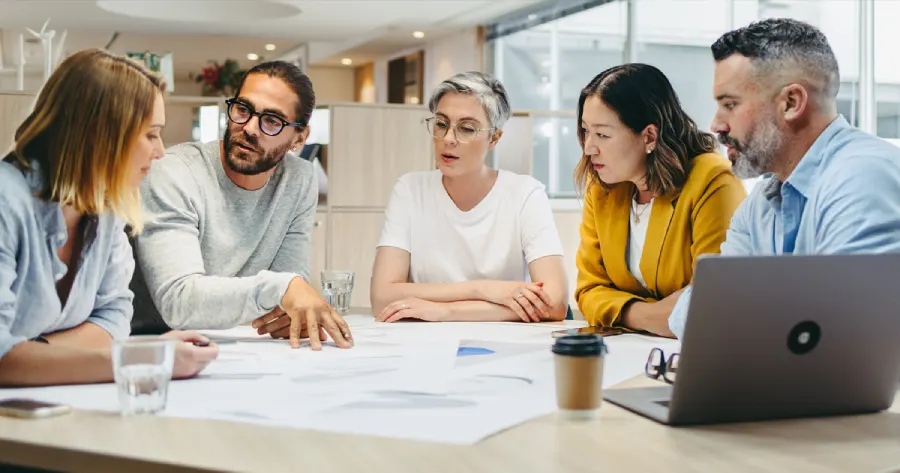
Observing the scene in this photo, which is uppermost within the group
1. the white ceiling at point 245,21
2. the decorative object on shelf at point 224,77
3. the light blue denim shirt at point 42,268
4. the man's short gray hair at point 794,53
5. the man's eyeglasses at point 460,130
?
the white ceiling at point 245,21

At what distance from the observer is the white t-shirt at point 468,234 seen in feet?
9.26

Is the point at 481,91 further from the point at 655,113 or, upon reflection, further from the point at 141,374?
the point at 141,374

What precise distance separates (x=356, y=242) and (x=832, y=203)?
4080mm

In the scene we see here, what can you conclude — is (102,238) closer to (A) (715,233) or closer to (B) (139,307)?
(B) (139,307)

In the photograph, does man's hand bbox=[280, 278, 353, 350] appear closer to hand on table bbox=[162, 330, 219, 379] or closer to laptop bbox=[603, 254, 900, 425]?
hand on table bbox=[162, 330, 219, 379]

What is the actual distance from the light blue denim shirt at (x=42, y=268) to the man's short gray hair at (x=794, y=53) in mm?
1272

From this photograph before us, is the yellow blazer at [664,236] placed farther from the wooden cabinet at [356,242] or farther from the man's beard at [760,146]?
the wooden cabinet at [356,242]

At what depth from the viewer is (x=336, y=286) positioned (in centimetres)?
243

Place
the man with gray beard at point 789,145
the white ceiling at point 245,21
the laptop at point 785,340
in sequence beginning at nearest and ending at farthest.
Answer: the laptop at point 785,340 → the man with gray beard at point 789,145 → the white ceiling at point 245,21

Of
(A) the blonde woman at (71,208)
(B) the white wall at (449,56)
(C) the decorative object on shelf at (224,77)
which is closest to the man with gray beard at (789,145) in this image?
(A) the blonde woman at (71,208)

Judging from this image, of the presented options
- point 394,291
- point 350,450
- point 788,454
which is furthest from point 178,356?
point 394,291

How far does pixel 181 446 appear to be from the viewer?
110 centimetres

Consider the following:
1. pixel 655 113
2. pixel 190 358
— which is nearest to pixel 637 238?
pixel 655 113

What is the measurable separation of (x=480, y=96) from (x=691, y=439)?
1793 mm
